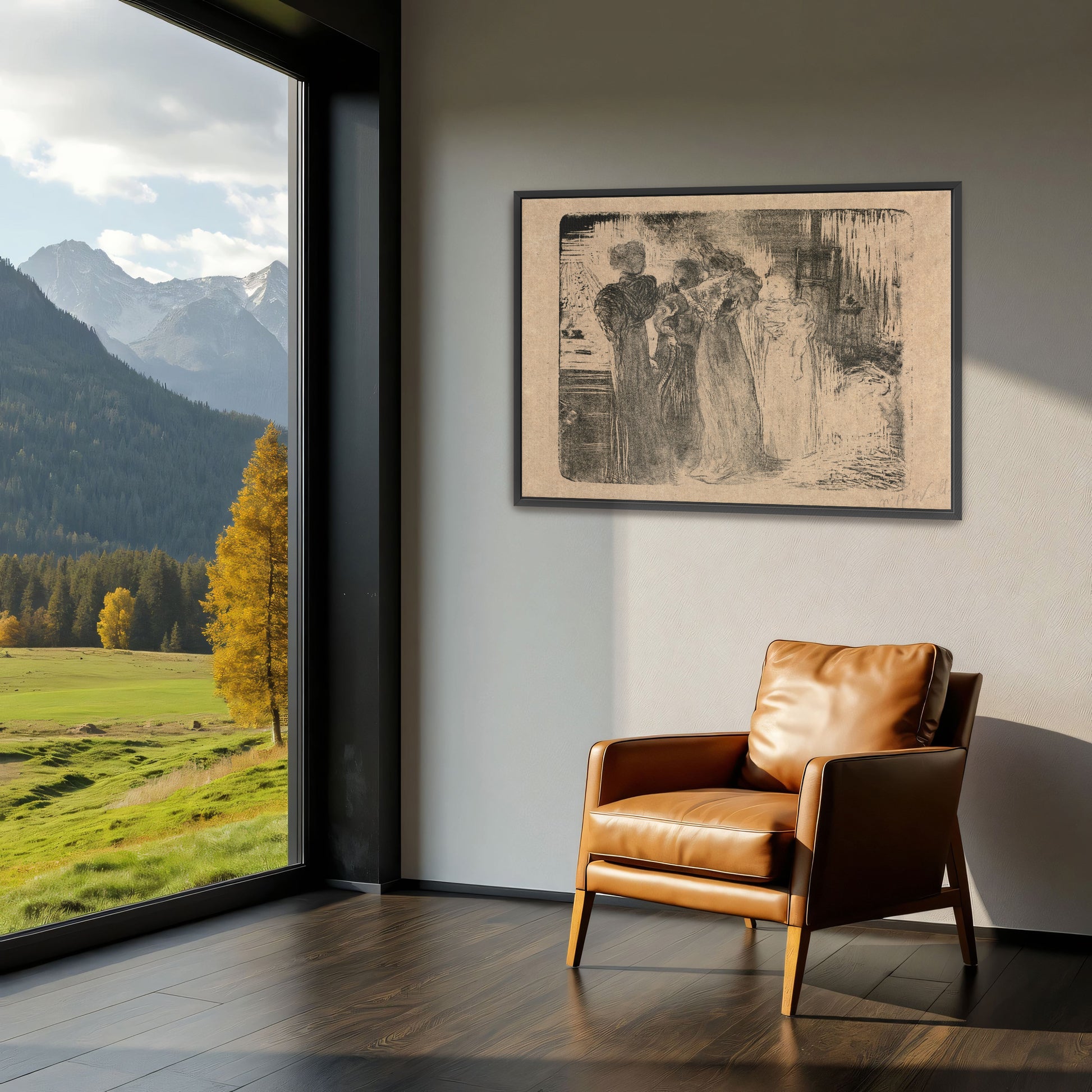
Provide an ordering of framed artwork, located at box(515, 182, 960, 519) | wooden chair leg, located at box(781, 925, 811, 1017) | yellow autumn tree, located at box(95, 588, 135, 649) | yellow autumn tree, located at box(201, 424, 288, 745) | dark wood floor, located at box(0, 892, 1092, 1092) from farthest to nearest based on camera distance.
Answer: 1. yellow autumn tree, located at box(201, 424, 288, 745)
2. framed artwork, located at box(515, 182, 960, 519)
3. yellow autumn tree, located at box(95, 588, 135, 649)
4. wooden chair leg, located at box(781, 925, 811, 1017)
5. dark wood floor, located at box(0, 892, 1092, 1092)

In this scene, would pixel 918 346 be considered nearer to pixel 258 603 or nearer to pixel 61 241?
pixel 258 603

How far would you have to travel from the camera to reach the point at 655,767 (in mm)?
3215

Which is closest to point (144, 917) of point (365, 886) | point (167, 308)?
point (365, 886)

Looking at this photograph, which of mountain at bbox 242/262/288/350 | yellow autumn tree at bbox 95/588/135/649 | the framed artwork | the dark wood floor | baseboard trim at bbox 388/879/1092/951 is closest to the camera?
the dark wood floor

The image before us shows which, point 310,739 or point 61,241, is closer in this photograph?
point 61,241

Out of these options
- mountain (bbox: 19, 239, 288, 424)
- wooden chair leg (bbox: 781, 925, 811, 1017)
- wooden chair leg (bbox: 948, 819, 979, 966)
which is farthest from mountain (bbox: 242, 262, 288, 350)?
wooden chair leg (bbox: 948, 819, 979, 966)

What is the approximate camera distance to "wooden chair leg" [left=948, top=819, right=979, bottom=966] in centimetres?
313

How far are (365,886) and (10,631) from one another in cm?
143

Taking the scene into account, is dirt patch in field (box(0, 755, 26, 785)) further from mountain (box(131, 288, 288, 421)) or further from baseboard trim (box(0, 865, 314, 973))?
mountain (box(131, 288, 288, 421))

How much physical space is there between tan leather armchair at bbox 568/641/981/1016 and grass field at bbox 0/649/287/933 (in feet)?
3.88

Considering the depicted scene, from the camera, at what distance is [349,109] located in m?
3.95

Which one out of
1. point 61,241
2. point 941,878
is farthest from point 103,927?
point 941,878

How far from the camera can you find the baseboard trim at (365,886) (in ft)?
12.7

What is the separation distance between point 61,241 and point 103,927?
182 centimetres
